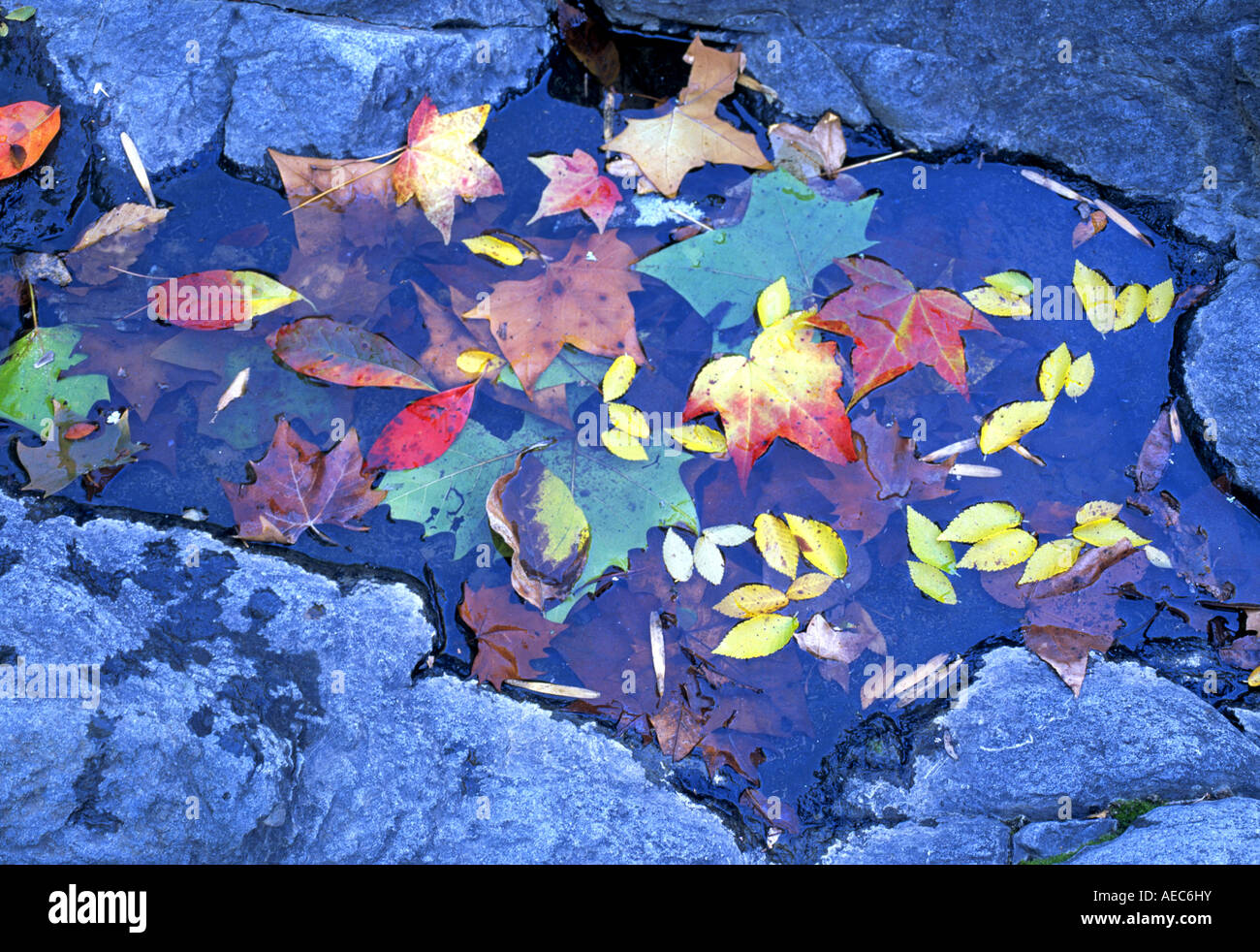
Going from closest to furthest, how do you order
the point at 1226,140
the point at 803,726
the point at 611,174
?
the point at 803,726 → the point at 1226,140 → the point at 611,174

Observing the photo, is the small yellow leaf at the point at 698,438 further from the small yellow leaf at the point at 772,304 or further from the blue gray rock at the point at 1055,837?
the blue gray rock at the point at 1055,837

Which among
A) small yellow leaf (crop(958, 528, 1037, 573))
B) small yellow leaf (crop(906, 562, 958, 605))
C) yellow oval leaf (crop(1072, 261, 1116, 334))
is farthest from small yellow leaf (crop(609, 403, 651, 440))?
yellow oval leaf (crop(1072, 261, 1116, 334))

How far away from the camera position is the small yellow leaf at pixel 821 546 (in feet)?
6.96

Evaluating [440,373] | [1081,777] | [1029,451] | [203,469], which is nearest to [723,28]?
[440,373]

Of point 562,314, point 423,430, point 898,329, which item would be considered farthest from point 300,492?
point 898,329

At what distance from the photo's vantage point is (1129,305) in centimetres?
228

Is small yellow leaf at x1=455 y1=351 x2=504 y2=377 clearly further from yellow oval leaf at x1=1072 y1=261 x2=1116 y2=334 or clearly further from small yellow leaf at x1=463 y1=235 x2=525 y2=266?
yellow oval leaf at x1=1072 y1=261 x2=1116 y2=334

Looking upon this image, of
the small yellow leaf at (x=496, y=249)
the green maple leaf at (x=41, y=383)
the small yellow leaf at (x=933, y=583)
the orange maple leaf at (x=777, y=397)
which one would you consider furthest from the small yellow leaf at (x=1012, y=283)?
the green maple leaf at (x=41, y=383)

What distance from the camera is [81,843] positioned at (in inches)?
67.7

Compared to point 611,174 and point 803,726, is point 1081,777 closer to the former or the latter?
point 803,726

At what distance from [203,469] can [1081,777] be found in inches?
93.4

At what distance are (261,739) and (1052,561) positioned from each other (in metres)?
2.01

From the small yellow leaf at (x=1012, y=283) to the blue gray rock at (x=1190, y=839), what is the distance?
53.9 inches

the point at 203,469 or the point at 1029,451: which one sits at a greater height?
the point at 1029,451
